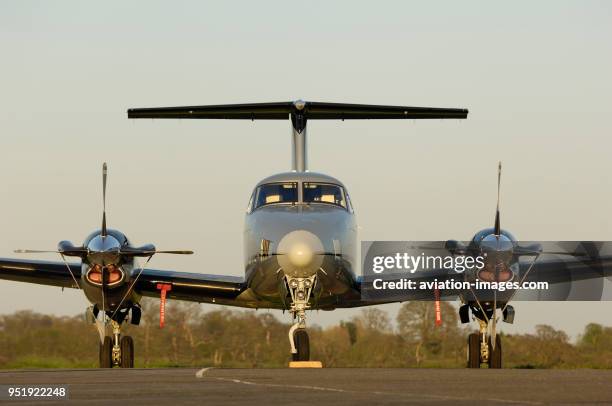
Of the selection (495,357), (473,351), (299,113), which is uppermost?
(299,113)

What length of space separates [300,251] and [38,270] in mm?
8364

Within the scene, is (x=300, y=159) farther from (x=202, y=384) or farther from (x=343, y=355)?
(x=202, y=384)

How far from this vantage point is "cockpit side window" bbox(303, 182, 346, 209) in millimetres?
22422

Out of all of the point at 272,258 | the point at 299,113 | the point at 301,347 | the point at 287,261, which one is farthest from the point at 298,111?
the point at 301,347

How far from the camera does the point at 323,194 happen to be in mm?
22656

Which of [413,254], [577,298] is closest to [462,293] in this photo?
[413,254]

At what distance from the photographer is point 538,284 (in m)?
26.6

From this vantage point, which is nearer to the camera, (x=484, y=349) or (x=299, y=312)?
(x=299, y=312)

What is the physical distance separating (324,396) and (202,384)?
2658 mm

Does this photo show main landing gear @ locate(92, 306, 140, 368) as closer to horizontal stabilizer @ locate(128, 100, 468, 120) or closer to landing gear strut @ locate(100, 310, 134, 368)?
landing gear strut @ locate(100, 310, 134, 368)

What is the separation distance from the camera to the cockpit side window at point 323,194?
22422 mm

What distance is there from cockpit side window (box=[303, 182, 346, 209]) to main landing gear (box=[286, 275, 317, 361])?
71.1 inches

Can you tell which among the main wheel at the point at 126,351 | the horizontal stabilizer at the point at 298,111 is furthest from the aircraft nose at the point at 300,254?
the horizontal stabilizer at the point at 298,111

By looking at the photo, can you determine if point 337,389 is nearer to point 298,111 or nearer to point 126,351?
point 126,351
